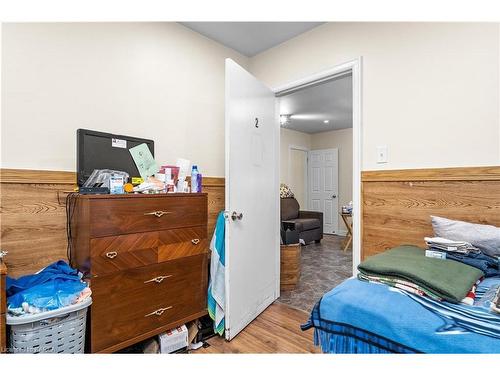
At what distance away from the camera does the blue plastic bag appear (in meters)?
1.15

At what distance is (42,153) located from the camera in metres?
1.48

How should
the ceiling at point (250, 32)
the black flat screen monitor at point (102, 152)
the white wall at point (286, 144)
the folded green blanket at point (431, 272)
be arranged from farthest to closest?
the white wall at point (286, 144) < the ceiling at point (250, 32) < the black flat screen monitor at point (102, 152) < the folded green blanket at point (431, 272)

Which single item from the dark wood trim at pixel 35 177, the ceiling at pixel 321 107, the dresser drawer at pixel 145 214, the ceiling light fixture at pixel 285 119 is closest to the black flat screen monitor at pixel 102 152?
the dark wood trim at pixel 35 177

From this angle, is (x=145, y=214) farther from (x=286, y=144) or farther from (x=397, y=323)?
(x=286, y=144)

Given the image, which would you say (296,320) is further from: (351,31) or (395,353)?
(351,31)

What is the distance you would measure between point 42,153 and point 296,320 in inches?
83.5

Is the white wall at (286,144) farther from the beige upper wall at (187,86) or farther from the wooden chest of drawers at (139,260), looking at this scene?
the wooden chest of drawers at (139,260)

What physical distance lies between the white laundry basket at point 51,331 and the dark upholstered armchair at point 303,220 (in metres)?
3.70

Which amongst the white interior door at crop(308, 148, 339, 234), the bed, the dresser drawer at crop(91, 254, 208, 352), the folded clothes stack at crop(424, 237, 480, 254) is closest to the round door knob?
the dresser drawer at crop(91, 254, 208, 352)

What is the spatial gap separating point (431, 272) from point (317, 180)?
18.6 ft

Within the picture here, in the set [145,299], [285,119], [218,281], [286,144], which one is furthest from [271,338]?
[286,144]

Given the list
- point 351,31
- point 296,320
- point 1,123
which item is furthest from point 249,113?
point 296,320

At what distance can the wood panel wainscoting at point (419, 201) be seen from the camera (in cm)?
142
